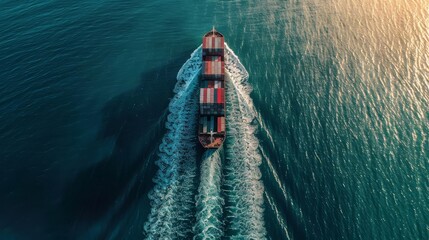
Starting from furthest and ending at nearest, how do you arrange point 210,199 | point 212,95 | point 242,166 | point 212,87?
point 212,87, point 212,95, point 242,166, point 210,199

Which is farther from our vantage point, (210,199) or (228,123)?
(228,123)

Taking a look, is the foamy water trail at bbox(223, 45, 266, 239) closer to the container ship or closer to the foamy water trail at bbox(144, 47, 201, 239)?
the container ship

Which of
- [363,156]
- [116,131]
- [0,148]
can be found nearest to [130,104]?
[116,131]

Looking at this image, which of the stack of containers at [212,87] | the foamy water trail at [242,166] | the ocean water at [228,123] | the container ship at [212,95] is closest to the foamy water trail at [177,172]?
the ocean water at [228,123]

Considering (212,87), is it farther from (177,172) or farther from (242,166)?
(177,172)

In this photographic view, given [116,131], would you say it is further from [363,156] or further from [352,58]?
[352,58]

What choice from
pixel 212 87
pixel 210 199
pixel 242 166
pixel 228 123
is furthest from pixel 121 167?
pixel 212 87
